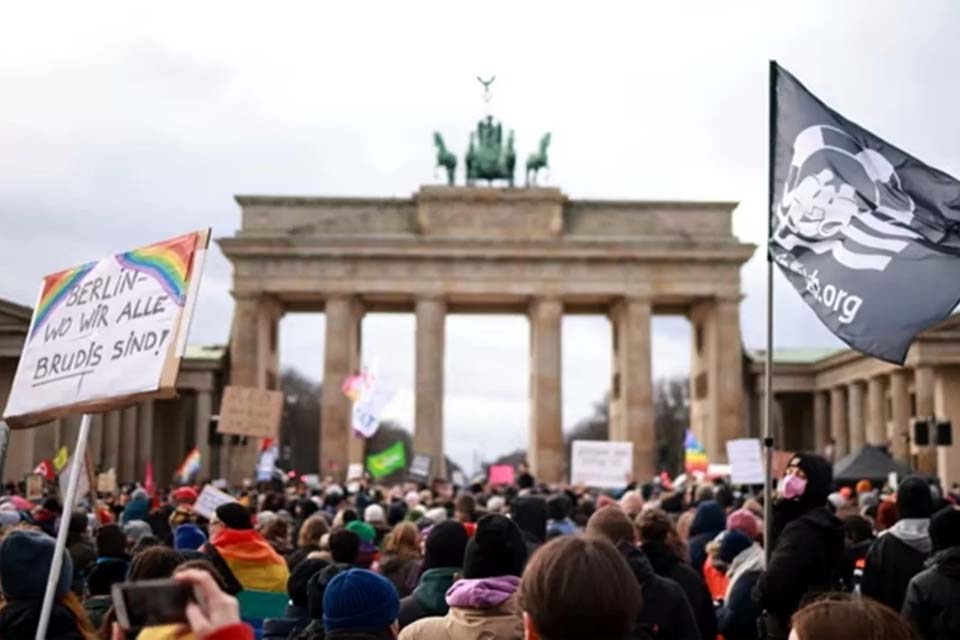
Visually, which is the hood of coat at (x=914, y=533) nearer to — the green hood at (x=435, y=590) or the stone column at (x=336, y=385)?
the green hood at (x=435, y=590)

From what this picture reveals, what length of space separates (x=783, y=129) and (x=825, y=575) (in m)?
3.78

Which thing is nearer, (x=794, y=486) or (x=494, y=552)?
(x=494, y=552)

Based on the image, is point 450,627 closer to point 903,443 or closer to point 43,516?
point 43,516

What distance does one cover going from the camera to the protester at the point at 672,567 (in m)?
8.59

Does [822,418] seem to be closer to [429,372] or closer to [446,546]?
[429,372]

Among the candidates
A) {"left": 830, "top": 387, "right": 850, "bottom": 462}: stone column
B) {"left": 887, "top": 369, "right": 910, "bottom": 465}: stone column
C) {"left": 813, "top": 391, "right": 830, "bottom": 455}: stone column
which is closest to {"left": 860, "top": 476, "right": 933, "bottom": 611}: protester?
{"left": 887, "top": 369, "right": 910, "bottom": 465}: stone column

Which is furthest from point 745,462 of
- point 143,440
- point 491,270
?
point 143,440

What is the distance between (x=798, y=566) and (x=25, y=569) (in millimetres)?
4162

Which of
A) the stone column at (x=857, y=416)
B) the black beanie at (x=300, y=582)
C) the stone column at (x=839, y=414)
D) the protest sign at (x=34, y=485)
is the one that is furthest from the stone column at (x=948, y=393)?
the black beanie at (x=300, y=582)

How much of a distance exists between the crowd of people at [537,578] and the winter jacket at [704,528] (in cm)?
7

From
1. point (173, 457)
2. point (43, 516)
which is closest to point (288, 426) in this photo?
point (173, 457)

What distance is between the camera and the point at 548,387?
66250 mm

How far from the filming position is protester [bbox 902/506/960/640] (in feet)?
23.8

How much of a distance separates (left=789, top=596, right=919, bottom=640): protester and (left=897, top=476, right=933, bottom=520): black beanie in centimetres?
543
